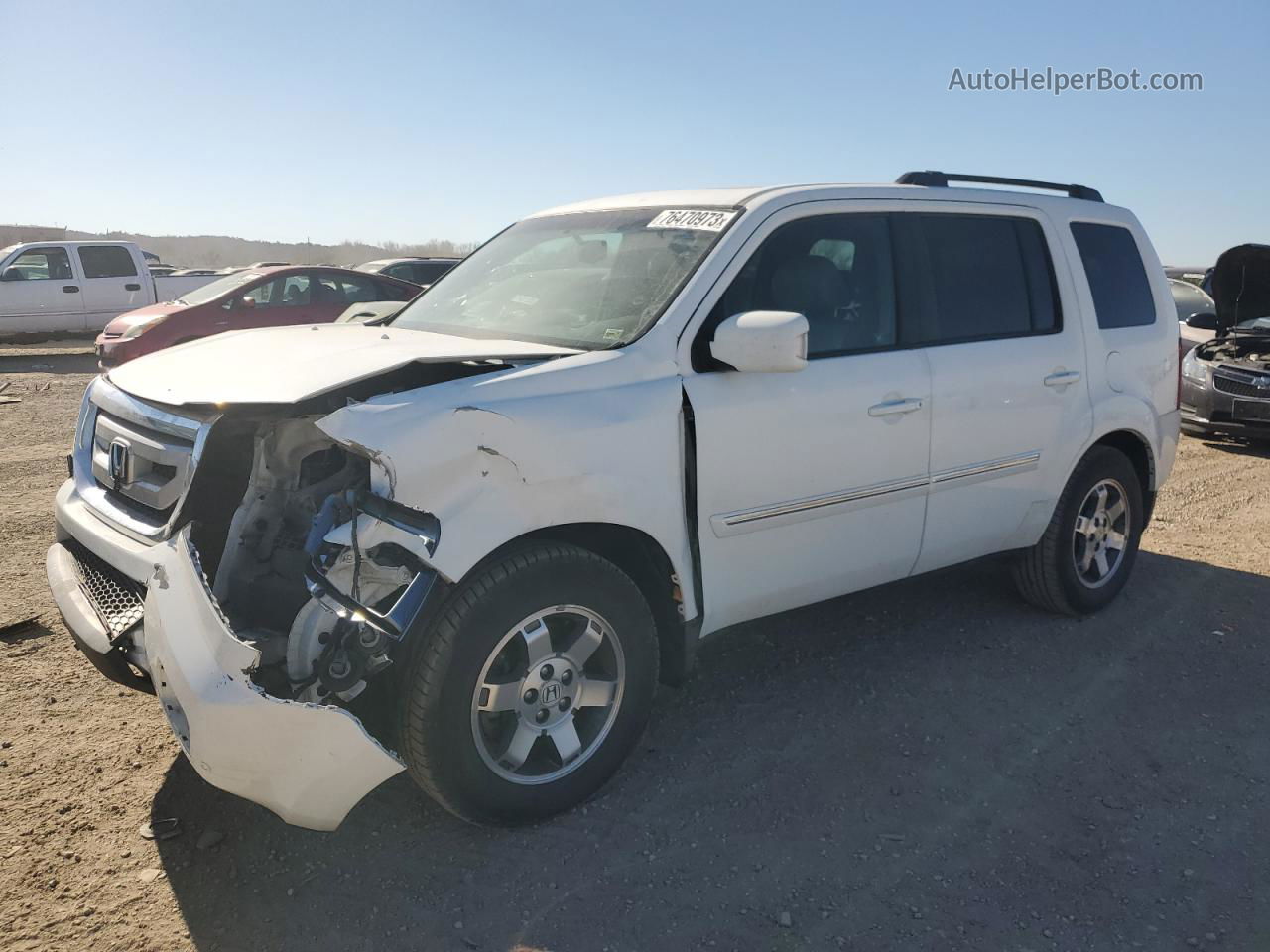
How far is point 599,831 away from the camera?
3.10 meters

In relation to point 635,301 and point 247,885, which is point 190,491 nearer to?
point 247,885

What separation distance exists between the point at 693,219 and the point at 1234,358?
318 inches

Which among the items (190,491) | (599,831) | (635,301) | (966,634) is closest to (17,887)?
(190,491)

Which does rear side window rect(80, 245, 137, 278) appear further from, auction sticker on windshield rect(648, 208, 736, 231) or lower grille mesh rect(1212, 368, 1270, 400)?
lower grille mesh rect(1212, 368, 1270, 400)

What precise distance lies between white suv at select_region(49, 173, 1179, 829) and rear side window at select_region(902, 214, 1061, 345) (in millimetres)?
16

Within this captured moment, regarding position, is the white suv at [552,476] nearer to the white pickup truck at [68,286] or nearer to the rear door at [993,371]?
the rear door at [993,371]

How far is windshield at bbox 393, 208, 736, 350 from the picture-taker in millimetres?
3438

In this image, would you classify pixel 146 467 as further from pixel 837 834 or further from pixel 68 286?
pixel 68 286

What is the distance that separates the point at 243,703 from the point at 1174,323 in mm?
4744

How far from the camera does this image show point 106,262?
17297 mm

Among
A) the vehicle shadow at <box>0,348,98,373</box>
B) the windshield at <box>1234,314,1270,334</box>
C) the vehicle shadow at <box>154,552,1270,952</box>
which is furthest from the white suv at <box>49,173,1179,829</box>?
the vehicle shadow at <box>0,348,98,373</box>

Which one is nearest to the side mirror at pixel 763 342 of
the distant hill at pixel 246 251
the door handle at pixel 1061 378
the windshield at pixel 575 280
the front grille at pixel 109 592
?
the windshield at pixel 575 280

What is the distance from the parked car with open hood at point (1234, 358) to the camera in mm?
8953

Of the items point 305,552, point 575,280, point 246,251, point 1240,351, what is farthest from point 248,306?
point 246,251
